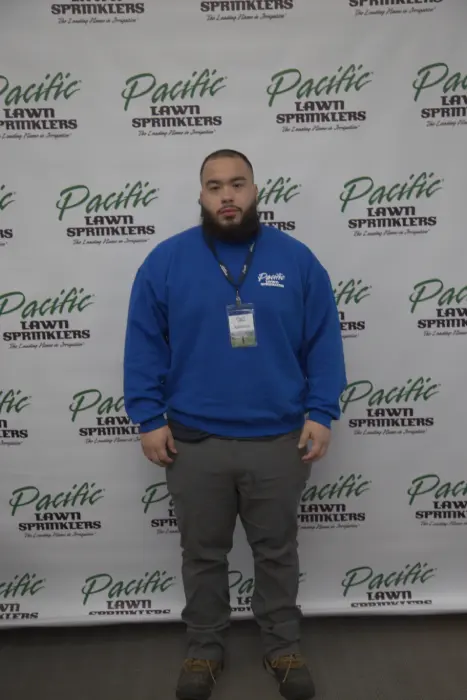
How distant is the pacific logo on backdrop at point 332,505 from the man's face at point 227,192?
3.66 feet

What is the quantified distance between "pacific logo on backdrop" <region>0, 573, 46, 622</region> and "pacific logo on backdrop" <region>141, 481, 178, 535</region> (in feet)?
1.72

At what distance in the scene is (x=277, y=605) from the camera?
182 cm

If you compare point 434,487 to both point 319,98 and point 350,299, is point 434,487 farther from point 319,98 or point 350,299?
point 319,98

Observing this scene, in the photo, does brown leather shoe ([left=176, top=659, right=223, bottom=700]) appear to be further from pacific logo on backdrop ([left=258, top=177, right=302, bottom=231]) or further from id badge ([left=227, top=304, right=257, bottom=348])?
pacific logo on backdrop ([left=258, top=177, right=302, bottom=231])

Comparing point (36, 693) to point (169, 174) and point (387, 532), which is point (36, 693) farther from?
point (169, 174)

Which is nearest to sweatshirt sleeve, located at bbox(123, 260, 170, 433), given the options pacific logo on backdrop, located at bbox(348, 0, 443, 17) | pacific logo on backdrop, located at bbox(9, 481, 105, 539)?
pacific logo on backdrop, located at bbox(9, 481, 105, 539)

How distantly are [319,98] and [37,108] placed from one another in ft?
3.32

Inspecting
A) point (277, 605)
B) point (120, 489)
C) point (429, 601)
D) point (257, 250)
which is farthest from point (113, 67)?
point (429, 601)

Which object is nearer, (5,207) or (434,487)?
(5,207)

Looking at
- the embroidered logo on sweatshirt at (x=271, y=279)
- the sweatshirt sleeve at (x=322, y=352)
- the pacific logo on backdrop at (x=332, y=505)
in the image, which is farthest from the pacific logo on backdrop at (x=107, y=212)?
the pacific logo on backdrop at (x=332, y=505)

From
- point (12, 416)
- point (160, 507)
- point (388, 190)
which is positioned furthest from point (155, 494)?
point (388, 190)

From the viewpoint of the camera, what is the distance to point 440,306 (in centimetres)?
204

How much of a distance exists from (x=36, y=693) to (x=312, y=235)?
1864 mm

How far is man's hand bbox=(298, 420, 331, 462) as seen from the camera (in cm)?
172
